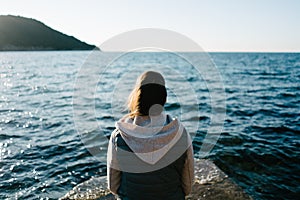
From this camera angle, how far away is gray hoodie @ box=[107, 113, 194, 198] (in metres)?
2.78

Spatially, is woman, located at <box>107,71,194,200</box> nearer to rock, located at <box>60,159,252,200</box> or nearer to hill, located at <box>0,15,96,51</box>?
rock, located at <box>60,159,252,200</box>

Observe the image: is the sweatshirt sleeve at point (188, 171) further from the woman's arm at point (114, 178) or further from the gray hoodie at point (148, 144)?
the woman's arm at point (114, 178)

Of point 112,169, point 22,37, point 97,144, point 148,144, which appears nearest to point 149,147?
point 148,144

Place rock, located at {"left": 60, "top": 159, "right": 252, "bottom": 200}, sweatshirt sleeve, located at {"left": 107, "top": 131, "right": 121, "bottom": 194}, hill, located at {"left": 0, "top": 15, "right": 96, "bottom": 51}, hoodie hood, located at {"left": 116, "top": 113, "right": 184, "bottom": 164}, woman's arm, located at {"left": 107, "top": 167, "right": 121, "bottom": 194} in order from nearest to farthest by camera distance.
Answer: hoodie hood, located at {"left": 116, "top": 113, "right": 184, "bottom": 164} < sweatshirt sleeve, located at {"left": 107, "top": 131, "right": 121, "bottom": 194} < woman's arm, located at {"left": 107, "top": 167, "right": 121, "bottom": 194} < rock, located at {"left": 60, "top": 159, "right": 252, "bottom": 200} < hill, located at {"left": 0, "top": 15, "right": 96, "bottom": 51}

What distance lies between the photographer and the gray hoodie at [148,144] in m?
2.78

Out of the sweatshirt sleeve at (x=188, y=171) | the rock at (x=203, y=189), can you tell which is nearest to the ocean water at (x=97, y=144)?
the rock at (x=203, y=189)

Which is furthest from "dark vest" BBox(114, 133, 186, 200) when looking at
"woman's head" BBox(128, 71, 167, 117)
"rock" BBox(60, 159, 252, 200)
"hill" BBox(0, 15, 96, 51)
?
"hill" BBox(0, 15, 96, 51)

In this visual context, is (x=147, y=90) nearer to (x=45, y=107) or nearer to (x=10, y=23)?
(x=45, y=107)

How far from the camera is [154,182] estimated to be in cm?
299

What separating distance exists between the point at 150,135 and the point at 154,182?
546 mm

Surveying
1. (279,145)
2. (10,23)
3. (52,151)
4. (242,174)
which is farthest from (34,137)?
(10,23)

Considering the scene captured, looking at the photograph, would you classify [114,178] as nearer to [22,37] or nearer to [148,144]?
[148,144]

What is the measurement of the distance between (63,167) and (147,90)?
19.0 feet

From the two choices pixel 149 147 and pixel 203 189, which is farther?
pixel 203 189
